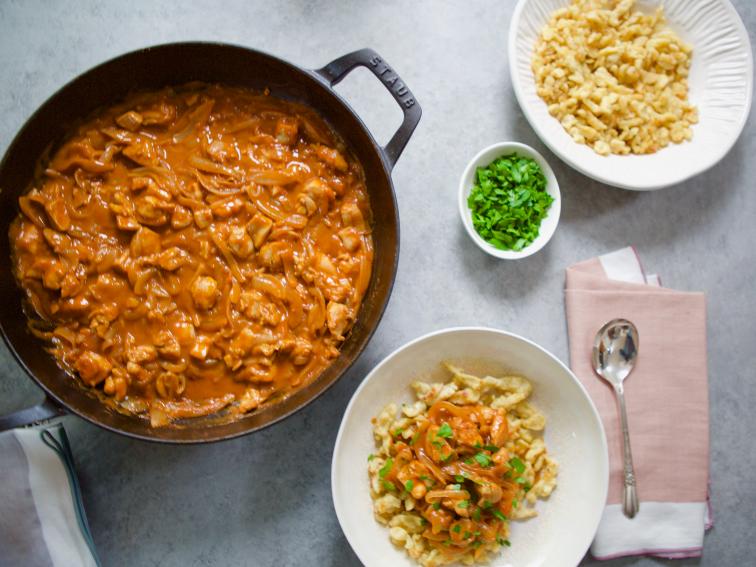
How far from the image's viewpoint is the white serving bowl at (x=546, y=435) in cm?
302

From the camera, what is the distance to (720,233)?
356 cm

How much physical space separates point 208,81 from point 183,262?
792 millimetres

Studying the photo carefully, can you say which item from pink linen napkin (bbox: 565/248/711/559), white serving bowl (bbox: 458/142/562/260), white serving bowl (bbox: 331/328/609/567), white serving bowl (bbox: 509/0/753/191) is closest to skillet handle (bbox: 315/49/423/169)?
white serving bowl (bbox: 458/142/562/260)

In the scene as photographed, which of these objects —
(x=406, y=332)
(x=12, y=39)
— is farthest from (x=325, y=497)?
(x=12, y=39)

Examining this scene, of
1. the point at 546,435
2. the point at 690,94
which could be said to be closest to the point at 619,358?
the point at 546,435

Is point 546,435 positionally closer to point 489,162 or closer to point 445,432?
point 445,432

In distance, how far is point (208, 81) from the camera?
9.92ft

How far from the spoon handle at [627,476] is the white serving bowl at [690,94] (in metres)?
1.03

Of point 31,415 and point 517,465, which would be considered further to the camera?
point 517,465

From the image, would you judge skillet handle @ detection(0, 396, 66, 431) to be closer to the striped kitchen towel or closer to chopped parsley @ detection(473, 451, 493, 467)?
the striped kitchen towel

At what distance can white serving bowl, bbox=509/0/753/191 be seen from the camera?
3.26m

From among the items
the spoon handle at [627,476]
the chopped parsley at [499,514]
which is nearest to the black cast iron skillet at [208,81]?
the chopped parsley at [499,514]

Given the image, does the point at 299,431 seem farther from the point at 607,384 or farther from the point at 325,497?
the point at 607,384

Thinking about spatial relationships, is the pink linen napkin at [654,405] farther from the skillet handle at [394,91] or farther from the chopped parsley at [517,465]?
the skillet handle at [394,91]
